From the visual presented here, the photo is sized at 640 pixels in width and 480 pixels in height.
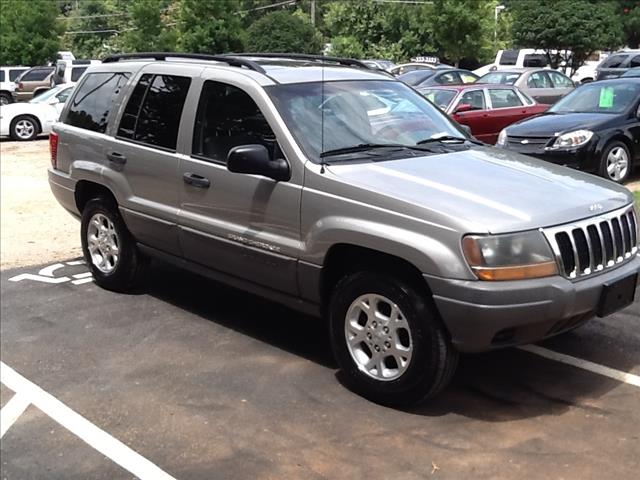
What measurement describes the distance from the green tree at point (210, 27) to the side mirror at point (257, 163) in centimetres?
2633

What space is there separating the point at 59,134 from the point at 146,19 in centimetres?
3017

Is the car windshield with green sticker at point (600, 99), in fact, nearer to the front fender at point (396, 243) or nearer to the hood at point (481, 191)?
the hood at point (481, 191)

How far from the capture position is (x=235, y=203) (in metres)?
5.02

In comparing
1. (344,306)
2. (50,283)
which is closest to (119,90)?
(50,283)

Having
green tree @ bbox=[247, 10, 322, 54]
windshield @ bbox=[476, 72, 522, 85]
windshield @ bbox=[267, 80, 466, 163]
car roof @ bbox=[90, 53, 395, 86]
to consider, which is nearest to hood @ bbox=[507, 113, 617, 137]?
car roof @ bbox=[90, 53, 395, 86]

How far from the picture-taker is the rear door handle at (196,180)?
17.2 ft

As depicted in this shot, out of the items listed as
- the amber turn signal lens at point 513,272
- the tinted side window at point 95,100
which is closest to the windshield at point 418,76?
the tinted side window at point 95,100

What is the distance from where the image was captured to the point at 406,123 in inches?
205

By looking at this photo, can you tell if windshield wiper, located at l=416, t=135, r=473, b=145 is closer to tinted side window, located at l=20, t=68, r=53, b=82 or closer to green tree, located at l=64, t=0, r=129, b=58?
tinted side window, located at l=20, t=68, r=53, b=82

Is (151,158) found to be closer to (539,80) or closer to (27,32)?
(539,80)

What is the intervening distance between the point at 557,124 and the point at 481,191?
22.5 feet

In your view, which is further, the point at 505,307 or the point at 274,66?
the point at 274,66

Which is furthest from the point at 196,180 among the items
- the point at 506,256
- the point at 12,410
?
the point at 506,256

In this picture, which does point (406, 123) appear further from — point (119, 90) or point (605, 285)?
point (119, 90)
